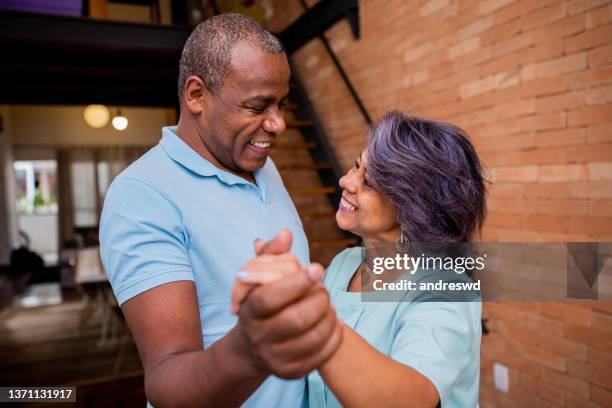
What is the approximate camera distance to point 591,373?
2.06 metres

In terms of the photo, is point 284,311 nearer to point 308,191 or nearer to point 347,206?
point 347,206

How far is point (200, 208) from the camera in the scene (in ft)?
3.19

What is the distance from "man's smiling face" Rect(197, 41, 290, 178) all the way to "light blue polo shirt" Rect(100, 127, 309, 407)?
6 centimetres

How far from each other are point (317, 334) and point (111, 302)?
16.5 feet

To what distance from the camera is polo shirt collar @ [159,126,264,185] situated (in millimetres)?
1053

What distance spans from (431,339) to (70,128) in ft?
39.1

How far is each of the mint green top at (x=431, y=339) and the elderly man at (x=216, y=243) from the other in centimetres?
16

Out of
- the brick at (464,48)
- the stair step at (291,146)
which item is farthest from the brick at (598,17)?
the stair step at (291,146)

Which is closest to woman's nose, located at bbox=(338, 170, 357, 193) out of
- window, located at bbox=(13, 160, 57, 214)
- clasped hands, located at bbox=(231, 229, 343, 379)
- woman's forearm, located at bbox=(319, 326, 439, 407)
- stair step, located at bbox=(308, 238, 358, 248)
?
woman's forearm, located at bbox=(319, 326, 439, 407)

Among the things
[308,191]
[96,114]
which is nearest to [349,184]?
[308,191]

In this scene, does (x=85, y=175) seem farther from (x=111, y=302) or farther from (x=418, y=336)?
(x=418, y=336)

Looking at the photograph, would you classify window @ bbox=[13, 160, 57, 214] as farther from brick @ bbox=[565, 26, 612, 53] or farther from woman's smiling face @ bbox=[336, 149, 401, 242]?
woman's smiling face @ bbox=[336, 149, 401, 242]

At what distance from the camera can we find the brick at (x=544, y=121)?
2147mm

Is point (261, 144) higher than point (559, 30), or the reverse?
point (559, 30)
